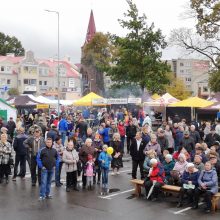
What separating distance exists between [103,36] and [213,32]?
→ 125ft

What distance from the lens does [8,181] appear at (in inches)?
545

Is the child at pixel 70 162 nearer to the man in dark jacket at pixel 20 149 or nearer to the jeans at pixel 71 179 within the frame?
the jeans at pixel 71 179

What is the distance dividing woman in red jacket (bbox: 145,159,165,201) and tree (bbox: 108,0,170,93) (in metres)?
20.1

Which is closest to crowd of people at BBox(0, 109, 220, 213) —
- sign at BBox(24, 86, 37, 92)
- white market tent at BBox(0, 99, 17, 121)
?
white market tent at BBox(0, 99, 17, 121)

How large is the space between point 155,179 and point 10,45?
80.3 m

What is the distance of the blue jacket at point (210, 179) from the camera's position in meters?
10.5

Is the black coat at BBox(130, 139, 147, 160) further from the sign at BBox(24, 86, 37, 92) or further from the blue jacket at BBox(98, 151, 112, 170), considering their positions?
the sign at BBox(24, 86, 37, 92)

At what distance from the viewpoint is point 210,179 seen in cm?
1057

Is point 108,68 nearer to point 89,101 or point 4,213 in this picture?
point 89,101

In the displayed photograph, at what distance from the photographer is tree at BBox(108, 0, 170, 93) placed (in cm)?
3164

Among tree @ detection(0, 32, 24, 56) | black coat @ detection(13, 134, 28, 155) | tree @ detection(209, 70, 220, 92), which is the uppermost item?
A: tree @ detection(0, 32, 24, 56)

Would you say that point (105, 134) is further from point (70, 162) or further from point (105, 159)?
point (70, 162)

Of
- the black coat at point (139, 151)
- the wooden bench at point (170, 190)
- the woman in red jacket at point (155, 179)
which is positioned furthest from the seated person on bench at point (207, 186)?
the black coat at point (139, 151)

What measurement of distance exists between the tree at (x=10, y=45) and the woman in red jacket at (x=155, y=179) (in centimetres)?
7658
